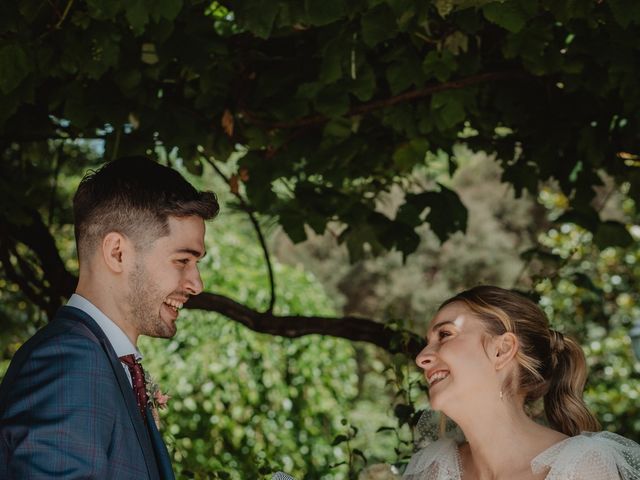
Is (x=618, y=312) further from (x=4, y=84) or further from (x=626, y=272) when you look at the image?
(x=4, y=84)

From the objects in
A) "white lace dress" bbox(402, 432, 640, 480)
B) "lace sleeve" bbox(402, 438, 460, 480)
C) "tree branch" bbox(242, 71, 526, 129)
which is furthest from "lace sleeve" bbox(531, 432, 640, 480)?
"tree branch" bbox(242, 71, 526, 129)

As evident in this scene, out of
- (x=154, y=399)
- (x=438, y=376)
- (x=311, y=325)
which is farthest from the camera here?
(x=311, y=325)

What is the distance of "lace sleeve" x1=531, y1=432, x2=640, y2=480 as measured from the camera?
2605mm

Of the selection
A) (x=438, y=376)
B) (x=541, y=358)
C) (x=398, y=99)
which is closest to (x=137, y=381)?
(x=438, y=376)

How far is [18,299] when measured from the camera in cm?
703

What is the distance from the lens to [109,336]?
2.04 meters

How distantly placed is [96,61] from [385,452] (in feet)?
36.3

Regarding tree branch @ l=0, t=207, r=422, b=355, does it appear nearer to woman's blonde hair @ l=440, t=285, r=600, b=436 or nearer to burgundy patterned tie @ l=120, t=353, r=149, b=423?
woman's blonde hair @ l=440, t=285, r=600, b=436

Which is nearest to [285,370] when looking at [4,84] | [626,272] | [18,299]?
[18,299]

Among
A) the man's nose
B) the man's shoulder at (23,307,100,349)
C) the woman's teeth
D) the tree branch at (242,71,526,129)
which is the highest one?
the tree branch at (242,71,526,129)

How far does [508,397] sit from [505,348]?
14 cm

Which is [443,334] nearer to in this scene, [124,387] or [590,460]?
[590,460]

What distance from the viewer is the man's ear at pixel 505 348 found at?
2861 millimetres

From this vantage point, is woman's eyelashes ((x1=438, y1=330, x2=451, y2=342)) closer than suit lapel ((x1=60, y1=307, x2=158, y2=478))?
No
